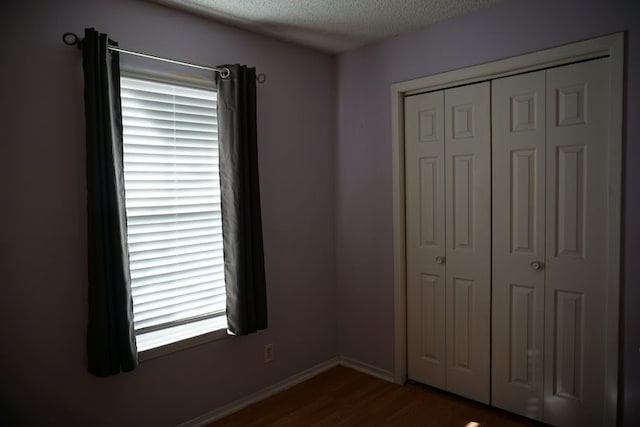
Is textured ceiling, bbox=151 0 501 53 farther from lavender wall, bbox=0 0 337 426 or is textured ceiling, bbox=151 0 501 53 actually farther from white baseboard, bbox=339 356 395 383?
white baseboard, bbox=339 356 395 383

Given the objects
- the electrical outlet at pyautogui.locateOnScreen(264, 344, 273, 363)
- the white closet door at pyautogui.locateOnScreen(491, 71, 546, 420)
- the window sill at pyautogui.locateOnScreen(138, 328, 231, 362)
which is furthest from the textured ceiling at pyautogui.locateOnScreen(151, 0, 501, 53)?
the electrical outlet at pyautogui.locateOnScreen(264, 344, 273, 363)

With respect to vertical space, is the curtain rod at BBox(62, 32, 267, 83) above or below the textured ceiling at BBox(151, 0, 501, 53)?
below

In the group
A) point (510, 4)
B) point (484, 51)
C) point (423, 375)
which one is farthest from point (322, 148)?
point (423, 375)

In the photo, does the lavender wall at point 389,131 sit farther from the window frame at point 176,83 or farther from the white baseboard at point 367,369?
the window frame at point 176,83

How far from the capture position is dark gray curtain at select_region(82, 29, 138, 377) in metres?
2.00

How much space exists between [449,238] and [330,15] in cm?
160

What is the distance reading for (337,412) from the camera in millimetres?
2734

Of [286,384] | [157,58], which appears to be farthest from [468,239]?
[157,58]

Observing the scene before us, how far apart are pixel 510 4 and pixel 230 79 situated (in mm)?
1678

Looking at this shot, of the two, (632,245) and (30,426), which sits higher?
(632,245)

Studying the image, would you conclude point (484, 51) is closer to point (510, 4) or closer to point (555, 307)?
point (510, 4)

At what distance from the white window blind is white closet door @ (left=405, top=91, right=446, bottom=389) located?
4.34 feet

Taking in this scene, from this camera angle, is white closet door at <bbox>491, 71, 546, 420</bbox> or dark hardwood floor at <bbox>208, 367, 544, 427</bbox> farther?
dark hardwood floor at <bbox>208, 367, 544, 427</bbox>

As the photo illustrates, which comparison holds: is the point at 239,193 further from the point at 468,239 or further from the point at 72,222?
the point at 468,239
